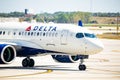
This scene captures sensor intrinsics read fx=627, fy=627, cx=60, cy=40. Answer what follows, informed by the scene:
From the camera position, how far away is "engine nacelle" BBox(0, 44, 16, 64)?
48.1m

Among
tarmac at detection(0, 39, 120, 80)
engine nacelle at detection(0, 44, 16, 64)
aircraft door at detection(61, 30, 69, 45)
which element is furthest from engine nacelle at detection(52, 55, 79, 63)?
engine nacelle at detection(0, 44, 16, 64)

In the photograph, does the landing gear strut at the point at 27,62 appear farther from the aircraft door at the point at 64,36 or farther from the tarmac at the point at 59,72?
the aircraft door at the point at 64,36

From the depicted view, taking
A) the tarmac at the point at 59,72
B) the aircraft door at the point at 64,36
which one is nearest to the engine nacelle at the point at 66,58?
the tarmac at the point at 59,72

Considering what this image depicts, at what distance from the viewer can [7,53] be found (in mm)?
48969

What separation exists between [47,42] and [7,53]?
3493 mm

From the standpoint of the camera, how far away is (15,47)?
5019 cm

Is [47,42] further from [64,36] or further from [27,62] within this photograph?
[27,62]

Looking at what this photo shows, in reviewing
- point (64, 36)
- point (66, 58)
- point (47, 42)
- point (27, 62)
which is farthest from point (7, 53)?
point (66, 58)

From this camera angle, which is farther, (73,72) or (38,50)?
(38,50)

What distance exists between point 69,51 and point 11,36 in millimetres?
5769

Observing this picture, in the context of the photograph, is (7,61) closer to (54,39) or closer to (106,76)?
(54,39)

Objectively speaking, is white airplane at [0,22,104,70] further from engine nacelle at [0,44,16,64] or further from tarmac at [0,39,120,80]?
tarmac at [0,39,120,80]

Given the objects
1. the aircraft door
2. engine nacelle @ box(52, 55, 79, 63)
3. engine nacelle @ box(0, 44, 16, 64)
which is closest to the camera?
engine nacelle @ box(0, 44, 16, 64)

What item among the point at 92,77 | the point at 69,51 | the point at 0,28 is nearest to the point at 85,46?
the point at 69,51
